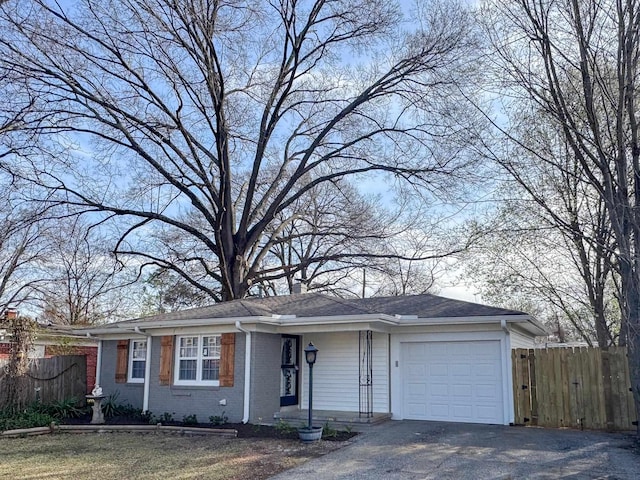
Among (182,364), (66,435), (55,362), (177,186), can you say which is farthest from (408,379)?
(177,186)

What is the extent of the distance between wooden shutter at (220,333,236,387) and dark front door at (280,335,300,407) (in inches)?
55.0

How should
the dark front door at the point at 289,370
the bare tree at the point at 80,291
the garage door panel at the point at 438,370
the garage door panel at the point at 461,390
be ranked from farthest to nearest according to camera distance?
the bare tree at the point at 80,291, the dark front door at the point at 289,370, the garage door panel at the point at 438,370, the garage door panel at the point at 461,390

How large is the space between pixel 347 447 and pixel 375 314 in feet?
10.6

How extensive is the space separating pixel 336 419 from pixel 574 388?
16.7 feet

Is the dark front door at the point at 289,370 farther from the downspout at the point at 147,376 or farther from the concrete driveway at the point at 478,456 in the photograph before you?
the downspout at the point at 147,376

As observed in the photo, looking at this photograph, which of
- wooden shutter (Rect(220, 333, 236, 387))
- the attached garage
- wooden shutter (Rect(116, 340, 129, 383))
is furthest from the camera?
wooden shutter (Rect(116, 340, 129, 383))

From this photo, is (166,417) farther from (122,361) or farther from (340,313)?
(340,313)

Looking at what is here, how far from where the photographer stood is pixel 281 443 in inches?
404

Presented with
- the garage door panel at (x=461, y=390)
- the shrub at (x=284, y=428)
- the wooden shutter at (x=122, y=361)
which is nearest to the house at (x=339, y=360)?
the garage door panel at (x=461, y=390)

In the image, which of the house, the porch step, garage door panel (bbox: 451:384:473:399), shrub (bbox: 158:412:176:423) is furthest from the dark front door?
garage door panel (bbox: 451:384:473:399)

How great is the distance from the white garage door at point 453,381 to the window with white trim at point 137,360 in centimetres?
716

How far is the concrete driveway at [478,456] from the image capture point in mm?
7758

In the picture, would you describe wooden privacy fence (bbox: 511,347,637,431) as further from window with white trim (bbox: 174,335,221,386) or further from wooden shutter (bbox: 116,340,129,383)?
wooden shutter (bbox: 116,340,129,383)

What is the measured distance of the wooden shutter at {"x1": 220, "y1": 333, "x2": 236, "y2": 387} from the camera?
1269 cm
